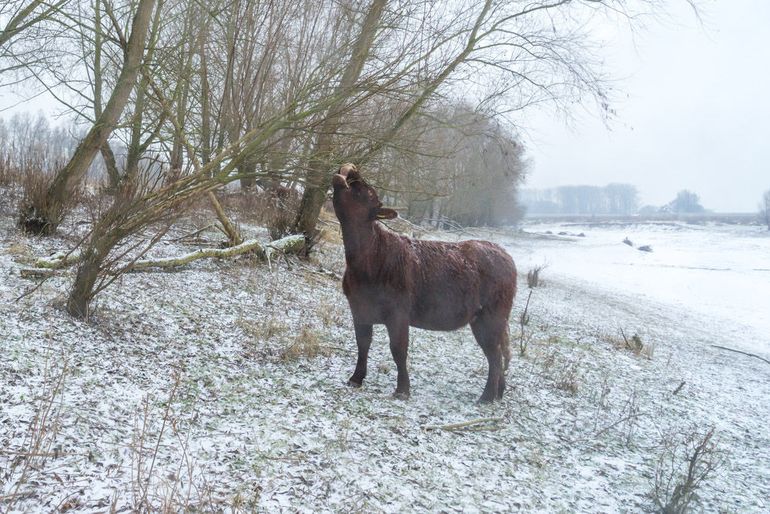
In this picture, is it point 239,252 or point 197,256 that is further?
point 239,252

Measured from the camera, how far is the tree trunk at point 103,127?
6.42m

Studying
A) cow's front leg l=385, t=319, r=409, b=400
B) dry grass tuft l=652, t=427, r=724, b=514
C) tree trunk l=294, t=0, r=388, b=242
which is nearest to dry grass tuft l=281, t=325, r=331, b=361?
cow's front leg l=385, t=319, r=409, b=400

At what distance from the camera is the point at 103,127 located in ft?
24.3

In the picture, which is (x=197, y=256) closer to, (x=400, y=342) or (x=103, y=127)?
(x=103, y=127)

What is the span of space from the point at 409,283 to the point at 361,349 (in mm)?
769

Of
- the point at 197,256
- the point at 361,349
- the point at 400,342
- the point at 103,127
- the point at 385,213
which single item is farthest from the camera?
the point at 197,256

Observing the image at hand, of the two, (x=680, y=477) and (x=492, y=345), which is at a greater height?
(x=492, y=345)

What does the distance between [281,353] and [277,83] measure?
339 centimetres

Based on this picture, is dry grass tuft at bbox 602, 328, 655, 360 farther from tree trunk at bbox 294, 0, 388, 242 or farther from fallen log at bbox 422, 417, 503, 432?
tree trunk at bbox 294, 0, 388, 242

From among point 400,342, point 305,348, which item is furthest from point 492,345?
point 305,348

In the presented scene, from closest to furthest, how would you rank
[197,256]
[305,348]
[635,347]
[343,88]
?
[343,88] → [305,348] → [197,256] → [635,347]

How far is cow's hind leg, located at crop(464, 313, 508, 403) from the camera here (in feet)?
16.5

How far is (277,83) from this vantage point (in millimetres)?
6484

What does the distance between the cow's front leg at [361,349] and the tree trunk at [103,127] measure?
431 centimetres
